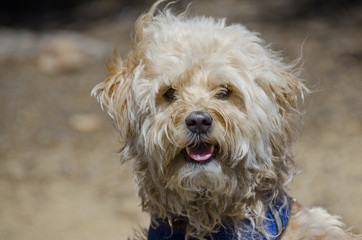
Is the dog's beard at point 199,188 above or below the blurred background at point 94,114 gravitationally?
below

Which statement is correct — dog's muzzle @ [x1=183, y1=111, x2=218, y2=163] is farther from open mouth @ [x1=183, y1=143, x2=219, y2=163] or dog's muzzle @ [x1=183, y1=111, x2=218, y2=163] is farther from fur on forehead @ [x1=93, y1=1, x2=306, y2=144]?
fur on forehead @ [x1=93, y1=1, x2=306, y2=144]

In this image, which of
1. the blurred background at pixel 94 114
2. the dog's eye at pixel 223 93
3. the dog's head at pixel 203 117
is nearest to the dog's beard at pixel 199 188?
the dog's head at pixel 203 117

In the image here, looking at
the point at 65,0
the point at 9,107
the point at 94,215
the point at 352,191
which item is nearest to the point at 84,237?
the point at 94,215

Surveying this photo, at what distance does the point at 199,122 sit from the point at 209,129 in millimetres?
60

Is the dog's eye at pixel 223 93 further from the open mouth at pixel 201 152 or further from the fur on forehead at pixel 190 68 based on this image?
the open mouth at pixel 201 152

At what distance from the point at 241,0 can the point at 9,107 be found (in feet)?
14.5

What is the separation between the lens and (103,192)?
5320 millimetres

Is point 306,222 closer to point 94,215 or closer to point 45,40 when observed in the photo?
point 94,215

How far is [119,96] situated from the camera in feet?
8.13

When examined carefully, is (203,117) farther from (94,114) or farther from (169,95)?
(94,114)

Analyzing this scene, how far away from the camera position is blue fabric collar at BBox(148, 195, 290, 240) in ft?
8.00

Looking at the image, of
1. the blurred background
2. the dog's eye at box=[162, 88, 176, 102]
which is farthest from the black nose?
the blurred background

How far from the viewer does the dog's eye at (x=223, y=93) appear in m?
2.35

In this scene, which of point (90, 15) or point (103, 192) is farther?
point (90, 15)
